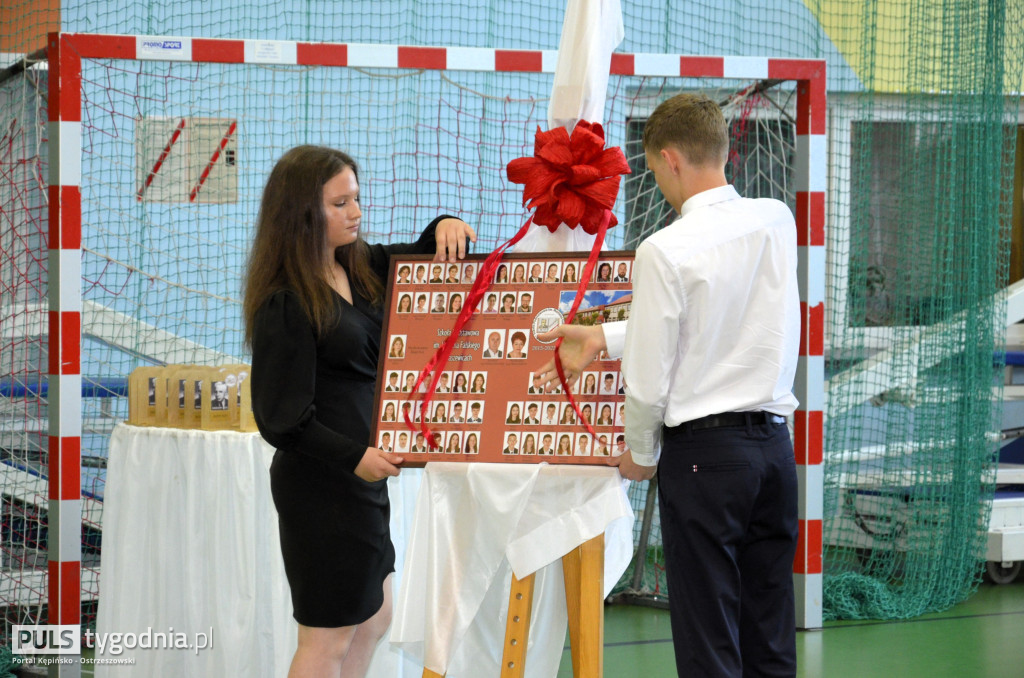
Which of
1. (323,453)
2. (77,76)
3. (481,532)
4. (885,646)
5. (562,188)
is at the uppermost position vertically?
(77,76)

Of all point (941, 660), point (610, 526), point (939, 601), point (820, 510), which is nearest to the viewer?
point (610, 526)

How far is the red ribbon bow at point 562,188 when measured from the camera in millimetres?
2309

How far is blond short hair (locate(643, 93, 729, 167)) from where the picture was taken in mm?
2092

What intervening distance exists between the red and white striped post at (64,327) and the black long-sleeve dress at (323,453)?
4.35 feet

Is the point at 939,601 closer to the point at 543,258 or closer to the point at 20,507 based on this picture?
the point at 543,258

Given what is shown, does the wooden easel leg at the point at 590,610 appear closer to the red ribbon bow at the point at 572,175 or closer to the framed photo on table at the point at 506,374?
the framed photo on table at the point at 506,374

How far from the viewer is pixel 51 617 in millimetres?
3367

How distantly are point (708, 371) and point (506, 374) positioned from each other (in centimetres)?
44

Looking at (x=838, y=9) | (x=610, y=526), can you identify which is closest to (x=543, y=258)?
(x=610, y=526)

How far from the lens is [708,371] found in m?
2.08

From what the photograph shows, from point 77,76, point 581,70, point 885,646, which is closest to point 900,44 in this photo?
point 885,646

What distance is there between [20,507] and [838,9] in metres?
4.76

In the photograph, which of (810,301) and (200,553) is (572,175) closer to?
(200,553)

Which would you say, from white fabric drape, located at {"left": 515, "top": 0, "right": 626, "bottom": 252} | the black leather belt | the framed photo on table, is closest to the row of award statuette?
the framed photo on table
